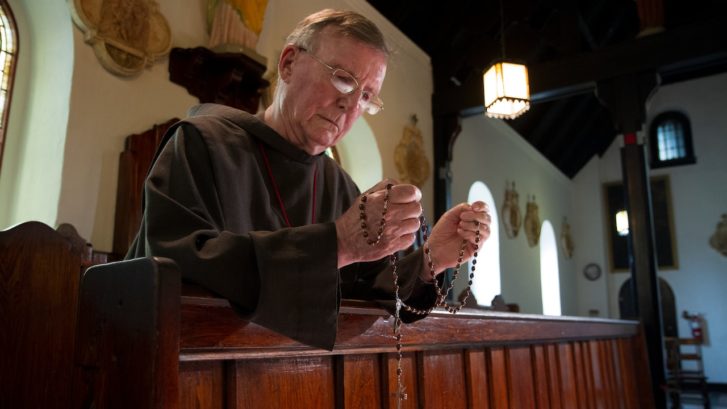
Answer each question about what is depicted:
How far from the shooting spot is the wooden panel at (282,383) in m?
1.05

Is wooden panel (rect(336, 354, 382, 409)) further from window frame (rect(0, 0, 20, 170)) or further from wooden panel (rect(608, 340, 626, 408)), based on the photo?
window frame (rect(0, 0, 20, 170))

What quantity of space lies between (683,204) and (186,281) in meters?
16.0

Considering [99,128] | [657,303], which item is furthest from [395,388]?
[657,303]

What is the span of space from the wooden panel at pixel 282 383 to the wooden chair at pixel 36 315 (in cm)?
101

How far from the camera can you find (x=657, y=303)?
22.2 ft

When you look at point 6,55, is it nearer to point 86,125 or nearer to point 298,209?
point 86,125

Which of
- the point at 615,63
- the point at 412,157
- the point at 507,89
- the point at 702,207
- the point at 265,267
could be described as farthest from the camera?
the point at 702,207

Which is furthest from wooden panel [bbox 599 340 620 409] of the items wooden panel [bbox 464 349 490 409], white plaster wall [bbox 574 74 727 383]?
white plaster wall [bbox 574 74 727 383]

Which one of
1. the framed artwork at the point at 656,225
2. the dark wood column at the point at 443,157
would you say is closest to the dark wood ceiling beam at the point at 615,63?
the dark wood column at the point at 443,157

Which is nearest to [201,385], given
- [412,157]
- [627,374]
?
[627,374]

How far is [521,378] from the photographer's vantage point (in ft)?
6.79

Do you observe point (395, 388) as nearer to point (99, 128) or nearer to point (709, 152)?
point (99, 128)

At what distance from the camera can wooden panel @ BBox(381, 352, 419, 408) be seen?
1.41 m

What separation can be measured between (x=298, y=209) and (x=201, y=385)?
0.76 meters
